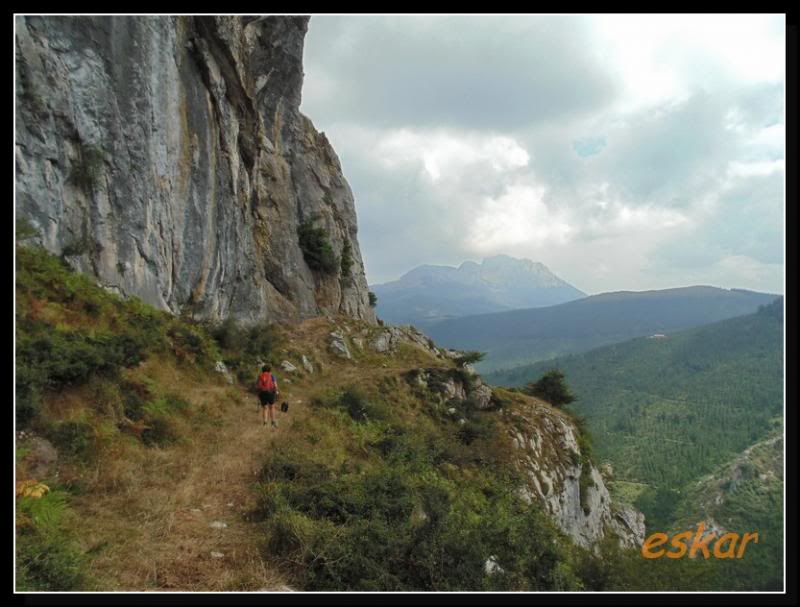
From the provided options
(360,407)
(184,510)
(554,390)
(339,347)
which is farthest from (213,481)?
(554,390)

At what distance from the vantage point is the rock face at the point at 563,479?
17875mm

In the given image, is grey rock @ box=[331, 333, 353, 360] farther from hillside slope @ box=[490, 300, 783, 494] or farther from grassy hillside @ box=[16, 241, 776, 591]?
hillside slope @ box=[490, 300, 783, 494]

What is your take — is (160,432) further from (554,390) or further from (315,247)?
(315,247)

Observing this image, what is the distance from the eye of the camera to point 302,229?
3472cm

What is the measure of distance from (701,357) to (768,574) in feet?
740

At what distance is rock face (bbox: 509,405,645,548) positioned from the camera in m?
17.9

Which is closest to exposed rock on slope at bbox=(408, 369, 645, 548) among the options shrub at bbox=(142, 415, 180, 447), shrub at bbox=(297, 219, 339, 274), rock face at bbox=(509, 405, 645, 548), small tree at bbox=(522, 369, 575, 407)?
rock face at bbox=(509, 405, 645, 548)

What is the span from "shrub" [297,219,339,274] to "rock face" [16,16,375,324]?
89cm

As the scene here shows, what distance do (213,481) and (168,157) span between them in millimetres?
14801

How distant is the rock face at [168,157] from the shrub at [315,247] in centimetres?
89

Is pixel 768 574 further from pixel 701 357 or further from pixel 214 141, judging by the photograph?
pixel 701 357

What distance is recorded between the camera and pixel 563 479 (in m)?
19.7
